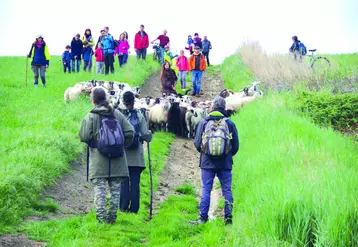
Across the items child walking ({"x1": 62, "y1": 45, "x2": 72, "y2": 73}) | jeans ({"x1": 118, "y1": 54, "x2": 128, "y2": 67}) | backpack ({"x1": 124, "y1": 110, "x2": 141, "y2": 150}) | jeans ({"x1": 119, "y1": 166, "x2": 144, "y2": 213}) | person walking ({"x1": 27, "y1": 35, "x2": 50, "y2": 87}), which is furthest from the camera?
jeans ({"x1": 118, "y1": 54, "x2": 128, "y2": 67})

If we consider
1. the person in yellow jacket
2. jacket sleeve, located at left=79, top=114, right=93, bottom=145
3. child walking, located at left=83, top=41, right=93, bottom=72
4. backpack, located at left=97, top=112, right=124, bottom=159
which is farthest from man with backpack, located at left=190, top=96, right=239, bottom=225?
child walking, located at left=83, top=41, right=93, bottom=72

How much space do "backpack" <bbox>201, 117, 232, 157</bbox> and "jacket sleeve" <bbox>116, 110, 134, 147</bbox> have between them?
1.18m

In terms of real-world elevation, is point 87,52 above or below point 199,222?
above

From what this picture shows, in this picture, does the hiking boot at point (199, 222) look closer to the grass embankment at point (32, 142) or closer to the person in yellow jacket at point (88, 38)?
the grass embankment at point (32, 142)

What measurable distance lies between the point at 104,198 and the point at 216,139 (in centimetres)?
200

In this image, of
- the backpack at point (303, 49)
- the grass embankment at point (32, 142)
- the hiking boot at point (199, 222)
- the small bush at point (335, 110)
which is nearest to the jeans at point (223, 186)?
the hiking boot at point (199, 222)

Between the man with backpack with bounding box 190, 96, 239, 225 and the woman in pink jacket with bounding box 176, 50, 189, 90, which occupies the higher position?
the woman in pink jacket with bounding box 176, 50, 189, 90

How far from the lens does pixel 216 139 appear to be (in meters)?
9.68

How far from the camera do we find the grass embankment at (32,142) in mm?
10652

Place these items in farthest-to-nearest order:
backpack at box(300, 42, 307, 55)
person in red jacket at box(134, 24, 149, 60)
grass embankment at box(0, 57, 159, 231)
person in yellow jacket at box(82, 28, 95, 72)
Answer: person in red jacket at box(134, 24, 149, 60)
person in yellow jacket at box(82, 28, 95, 72)
backpack at box(300, 42, 307, 55)
grass embankment at box(0, 57, 159, 231)

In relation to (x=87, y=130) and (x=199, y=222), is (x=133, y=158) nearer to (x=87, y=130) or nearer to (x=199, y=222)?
(x=87, y=130)

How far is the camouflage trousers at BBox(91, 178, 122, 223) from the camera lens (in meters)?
9.68

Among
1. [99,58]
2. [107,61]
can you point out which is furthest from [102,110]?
[99,58]

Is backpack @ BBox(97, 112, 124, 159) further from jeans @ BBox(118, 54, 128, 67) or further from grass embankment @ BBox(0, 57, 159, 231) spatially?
jeans @ BBox(118, 54, 128, 67)
